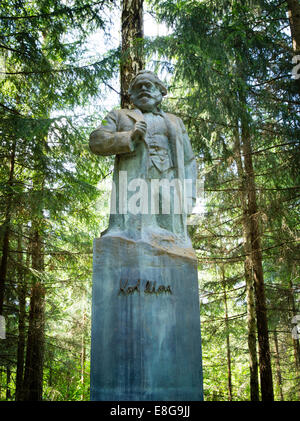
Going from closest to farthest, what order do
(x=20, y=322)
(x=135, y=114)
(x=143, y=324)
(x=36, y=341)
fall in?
(x=143, y=324) < (x=135, y=114) < (x=20, y=322) < (x=36, y=341)

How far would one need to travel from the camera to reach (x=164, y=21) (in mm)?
8734

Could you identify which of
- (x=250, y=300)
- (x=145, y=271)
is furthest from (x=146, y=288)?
(x=250, y=300)

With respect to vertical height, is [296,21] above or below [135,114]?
above

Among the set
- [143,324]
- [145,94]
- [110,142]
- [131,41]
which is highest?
[131,41]

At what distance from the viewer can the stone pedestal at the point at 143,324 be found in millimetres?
3418

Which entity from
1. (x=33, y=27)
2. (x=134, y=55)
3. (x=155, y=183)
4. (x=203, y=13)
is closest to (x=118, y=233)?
(x=155, y=183)

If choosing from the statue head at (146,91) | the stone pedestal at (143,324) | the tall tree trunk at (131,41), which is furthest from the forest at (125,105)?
the stone pedestal at (143,324)

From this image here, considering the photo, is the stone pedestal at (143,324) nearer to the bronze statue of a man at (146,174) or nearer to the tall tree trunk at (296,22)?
the bronze statue of a man at (146,174)

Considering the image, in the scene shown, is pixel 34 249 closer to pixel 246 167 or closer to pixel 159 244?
pixel 246 167

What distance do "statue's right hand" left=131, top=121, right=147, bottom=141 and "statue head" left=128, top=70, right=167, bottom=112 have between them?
48 centimetres

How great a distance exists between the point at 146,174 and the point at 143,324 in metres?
1.56

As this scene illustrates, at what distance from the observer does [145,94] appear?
4562 millimetres

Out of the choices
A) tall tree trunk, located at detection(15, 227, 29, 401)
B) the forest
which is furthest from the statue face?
tall tree trunk, located at detection(15, 227, 29, 401)

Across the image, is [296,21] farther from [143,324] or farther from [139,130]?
[143,324]
